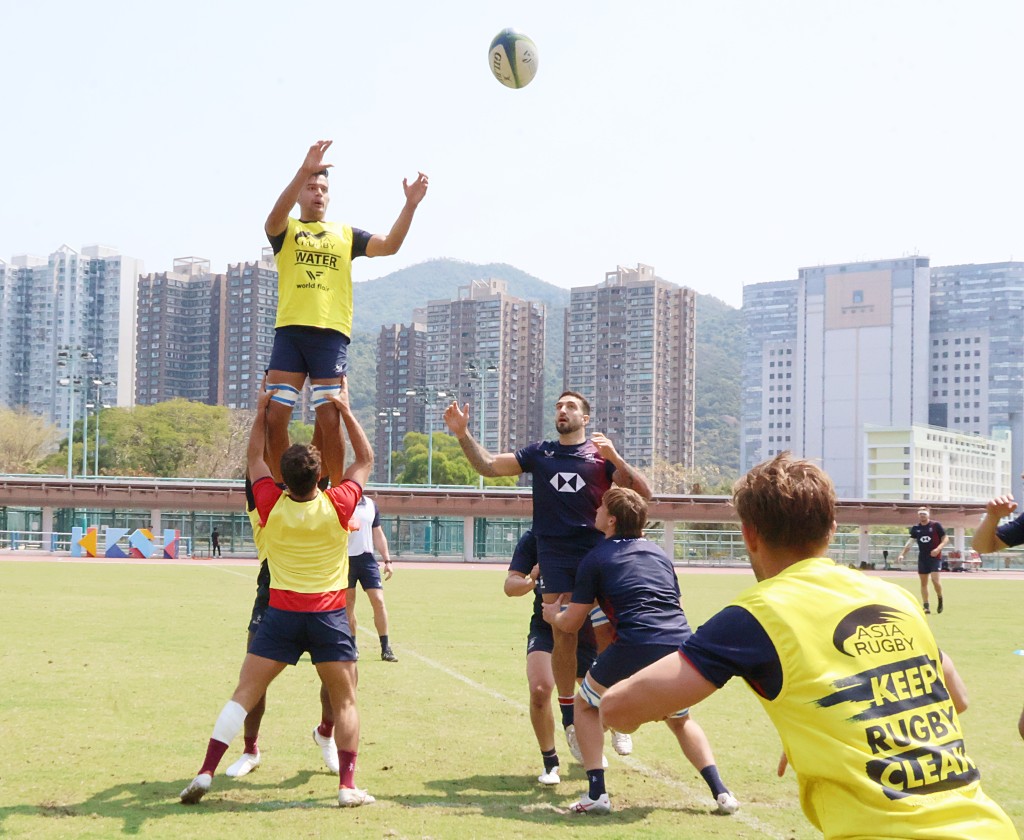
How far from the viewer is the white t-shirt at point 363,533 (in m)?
14.0

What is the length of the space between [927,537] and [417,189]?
1910 centimetres

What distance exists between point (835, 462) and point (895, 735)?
190 m

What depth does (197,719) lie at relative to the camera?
32.3ft

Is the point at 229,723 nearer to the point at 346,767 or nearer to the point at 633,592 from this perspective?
the point at 346,767

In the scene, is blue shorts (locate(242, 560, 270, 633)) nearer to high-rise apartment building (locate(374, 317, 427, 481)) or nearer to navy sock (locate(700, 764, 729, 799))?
navy sock (locate(700, 764, 729, 799))

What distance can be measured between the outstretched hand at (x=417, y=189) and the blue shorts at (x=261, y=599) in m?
2.84

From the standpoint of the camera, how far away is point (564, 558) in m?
8.24

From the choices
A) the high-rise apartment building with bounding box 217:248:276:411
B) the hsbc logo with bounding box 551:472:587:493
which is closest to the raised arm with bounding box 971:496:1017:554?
the hsbc logo with bounding box 551:472:587:493

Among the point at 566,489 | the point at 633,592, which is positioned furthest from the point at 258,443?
the point at 633,592

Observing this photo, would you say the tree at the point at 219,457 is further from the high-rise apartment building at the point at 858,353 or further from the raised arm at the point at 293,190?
the high-rise apartment building at the point at 858,353

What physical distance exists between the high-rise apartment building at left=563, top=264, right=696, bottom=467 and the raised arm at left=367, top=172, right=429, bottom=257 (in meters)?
131

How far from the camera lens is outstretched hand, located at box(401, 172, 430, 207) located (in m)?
8.47

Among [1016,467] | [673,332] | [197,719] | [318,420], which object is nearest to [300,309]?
[318,420]

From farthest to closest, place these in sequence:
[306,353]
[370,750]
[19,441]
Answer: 1. [19,441]
2. [370,750]
3. [306,353]
